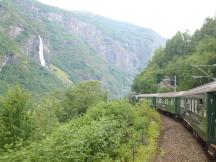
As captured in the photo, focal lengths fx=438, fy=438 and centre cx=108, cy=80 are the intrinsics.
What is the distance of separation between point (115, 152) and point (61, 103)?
7316 cm

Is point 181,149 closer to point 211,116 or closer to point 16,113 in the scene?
point 211,116

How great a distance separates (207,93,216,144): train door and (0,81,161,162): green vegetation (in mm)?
2829

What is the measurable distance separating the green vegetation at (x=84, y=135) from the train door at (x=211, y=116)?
2829 mm

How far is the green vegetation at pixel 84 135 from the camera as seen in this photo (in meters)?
11.6

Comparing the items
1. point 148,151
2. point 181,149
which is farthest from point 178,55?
point 148,151

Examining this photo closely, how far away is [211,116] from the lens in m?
15.9

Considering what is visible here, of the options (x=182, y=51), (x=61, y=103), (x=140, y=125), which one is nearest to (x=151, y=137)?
(x=140, y=125)

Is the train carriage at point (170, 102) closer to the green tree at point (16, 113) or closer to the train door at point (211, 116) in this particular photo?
the green tree at point (16, 113)

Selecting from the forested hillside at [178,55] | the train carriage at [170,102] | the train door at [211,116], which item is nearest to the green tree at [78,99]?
the forested hillside at [178,55]

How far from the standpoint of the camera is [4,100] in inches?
1425

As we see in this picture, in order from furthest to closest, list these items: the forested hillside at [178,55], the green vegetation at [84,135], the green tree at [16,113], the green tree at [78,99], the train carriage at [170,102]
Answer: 1. the forested hillside at [178,55]
2. the green tree at [78,99]
3. the train carriage at [170,102]
4. the green tree at [16,113]
5. the green vegetation at [84,135]

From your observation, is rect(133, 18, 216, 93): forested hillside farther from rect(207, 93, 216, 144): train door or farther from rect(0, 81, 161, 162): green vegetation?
rect(207, 93, 216, 144): train door

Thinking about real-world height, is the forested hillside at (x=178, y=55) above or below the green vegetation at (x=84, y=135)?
above

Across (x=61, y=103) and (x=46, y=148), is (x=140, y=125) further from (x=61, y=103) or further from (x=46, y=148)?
(x=61, y=103)
